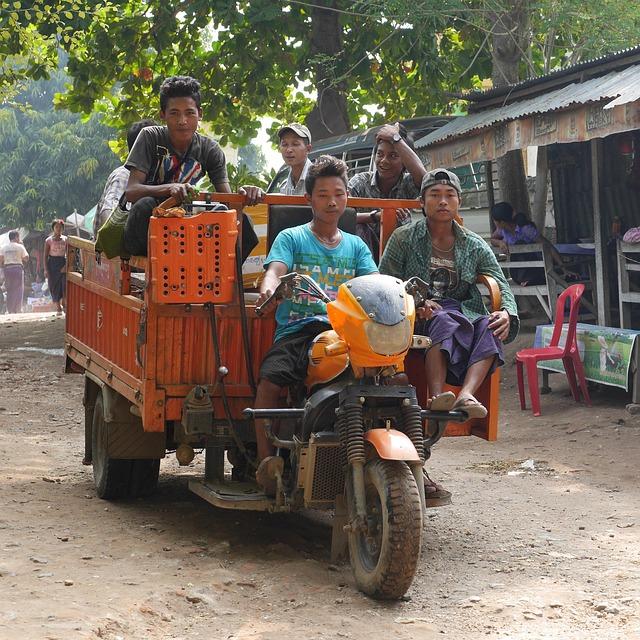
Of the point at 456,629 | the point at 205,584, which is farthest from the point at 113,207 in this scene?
the point at 456,629

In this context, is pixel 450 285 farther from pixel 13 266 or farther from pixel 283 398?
pixel 13 266

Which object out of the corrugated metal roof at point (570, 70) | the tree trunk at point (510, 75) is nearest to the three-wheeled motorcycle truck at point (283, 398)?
the corrugated metal roof at point (570, 70)

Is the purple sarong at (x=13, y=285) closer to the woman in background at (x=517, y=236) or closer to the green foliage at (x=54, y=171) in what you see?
the woman in background at (x=517, y=236)

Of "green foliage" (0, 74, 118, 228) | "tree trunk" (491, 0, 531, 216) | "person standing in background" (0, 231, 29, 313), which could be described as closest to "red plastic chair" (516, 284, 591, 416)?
"tree trunk" (491, 0, 531, 216)

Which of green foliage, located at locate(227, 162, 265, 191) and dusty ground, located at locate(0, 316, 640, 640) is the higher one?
green foliage, located at locate(227, 162, 265, 191)

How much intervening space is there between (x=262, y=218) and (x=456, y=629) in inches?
128

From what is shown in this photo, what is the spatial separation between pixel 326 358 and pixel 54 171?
148 feet

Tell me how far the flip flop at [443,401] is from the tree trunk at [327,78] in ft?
38.1

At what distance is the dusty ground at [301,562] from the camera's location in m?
4.20

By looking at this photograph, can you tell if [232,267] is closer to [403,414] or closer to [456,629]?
[403,414]

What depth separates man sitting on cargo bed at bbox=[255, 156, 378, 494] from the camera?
516 centimetres

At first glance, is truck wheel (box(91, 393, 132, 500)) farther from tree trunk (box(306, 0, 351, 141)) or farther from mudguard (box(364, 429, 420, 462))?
tree trunk (box(306, 0, 351, 141))

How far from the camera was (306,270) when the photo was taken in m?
5.39

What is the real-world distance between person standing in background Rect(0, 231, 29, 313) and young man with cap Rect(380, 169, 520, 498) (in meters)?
20.8
